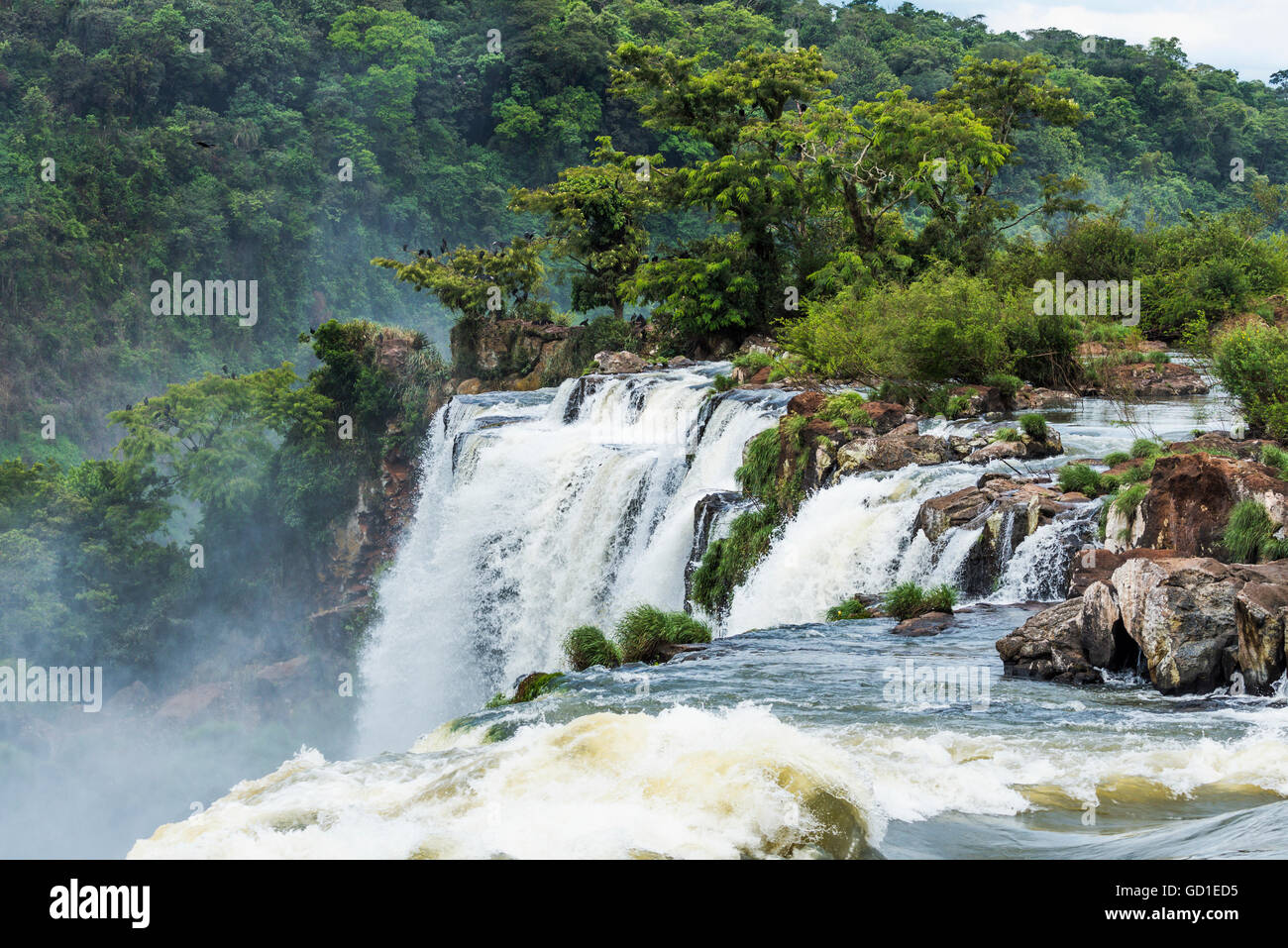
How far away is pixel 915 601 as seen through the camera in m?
10.3

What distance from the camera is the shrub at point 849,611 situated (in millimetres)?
11055

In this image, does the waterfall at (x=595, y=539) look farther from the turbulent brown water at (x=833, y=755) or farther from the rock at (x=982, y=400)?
the rock at (x=982, y=400)

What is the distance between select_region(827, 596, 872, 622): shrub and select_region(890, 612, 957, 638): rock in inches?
36.8

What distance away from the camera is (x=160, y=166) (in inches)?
1848

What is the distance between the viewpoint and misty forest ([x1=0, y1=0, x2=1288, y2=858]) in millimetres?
6117

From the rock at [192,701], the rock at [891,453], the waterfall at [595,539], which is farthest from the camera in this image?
the rock at [192,701]

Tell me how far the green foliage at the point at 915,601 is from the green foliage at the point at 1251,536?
2.26m

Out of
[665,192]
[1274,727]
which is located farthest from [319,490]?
A: [1274,727]

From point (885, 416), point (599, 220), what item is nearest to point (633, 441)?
point (885, 416)

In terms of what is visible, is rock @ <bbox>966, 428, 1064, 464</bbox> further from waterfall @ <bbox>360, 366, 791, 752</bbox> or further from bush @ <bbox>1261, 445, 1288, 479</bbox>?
waterfall @ <bbox>360, 366, 791, 752</bbox>

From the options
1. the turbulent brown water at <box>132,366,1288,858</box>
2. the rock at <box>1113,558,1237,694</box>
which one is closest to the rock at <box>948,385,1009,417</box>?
the turbulent brown water at <box>132,366,1288,858</box>

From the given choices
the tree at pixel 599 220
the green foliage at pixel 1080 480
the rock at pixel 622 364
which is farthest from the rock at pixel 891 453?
the tree at pixel 599 220

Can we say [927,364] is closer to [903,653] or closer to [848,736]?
[903,653]

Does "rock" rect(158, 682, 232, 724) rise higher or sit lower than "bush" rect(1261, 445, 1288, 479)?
lower
